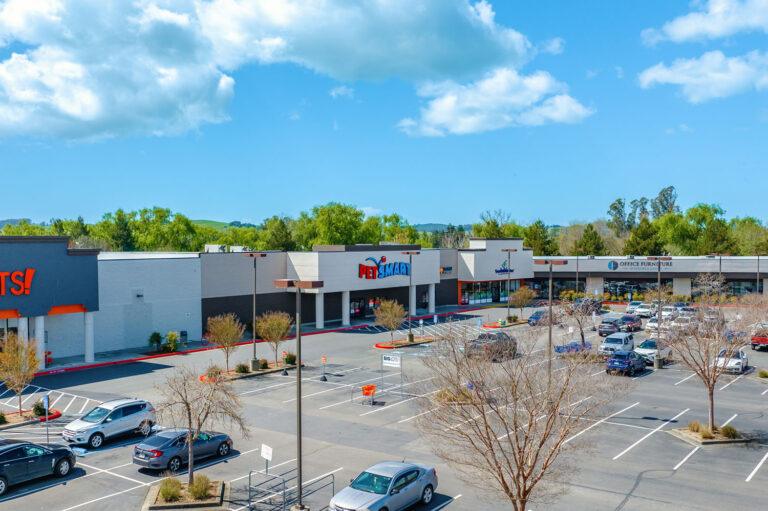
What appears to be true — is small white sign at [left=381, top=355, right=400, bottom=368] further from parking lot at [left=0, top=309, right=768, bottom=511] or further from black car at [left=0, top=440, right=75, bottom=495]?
black car at [left=0, top=440, right=75, bottom=495]

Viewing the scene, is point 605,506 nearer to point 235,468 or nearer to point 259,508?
point 259,508

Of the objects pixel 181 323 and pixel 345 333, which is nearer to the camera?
pixel 181 323

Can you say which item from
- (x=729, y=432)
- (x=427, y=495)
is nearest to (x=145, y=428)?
(x=427, y=495)

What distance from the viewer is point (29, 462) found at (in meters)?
20.1

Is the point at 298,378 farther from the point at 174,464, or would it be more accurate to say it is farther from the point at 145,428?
the point at 145,428

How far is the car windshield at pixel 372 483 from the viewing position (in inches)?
677

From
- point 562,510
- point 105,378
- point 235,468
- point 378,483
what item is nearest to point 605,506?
point 562,510

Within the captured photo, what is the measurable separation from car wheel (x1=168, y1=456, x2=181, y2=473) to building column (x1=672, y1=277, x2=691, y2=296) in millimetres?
71483

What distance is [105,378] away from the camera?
36094 mm

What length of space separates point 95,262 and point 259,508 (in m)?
28.4

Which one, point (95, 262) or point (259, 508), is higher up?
point (95, 262)

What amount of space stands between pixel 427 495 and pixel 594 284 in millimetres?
71016

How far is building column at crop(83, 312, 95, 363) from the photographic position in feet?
133

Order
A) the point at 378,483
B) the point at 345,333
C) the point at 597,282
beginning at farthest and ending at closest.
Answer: the point at 597,282, the point at 345,333, the point at 378,483
